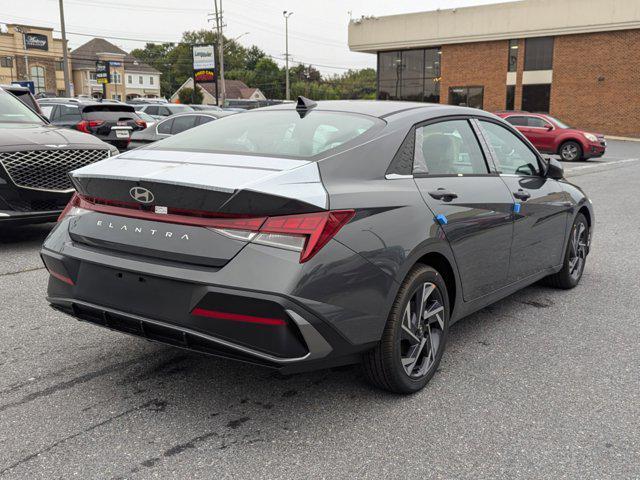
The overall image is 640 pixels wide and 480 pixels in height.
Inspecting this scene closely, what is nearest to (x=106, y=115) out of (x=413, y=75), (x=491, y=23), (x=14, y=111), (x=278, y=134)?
(x=14, y=111)

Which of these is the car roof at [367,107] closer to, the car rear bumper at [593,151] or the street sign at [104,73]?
the car rear bumper at [593,151]

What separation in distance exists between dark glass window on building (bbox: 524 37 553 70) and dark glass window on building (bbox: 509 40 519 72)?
599mm

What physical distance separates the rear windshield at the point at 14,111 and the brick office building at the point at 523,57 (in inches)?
1518

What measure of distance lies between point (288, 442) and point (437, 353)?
1.09 m

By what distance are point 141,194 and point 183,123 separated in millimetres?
10919

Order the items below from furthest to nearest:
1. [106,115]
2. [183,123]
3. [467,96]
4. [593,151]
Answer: [467,96], [593,151], [106,115], [183,123]

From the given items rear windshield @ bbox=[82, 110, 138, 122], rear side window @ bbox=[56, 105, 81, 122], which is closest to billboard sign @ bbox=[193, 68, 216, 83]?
rear side window @ bbox=[56, 105, 81, 122]

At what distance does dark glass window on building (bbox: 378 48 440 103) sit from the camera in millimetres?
46688

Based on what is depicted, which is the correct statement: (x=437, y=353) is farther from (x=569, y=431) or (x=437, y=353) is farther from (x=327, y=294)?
(x=327, y=294)

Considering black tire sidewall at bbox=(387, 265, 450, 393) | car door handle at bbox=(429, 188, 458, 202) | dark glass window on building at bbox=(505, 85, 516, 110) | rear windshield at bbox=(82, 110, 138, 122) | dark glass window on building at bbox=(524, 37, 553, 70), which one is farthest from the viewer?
dark glass window on building at bbox=(505, 85, 516, 110)

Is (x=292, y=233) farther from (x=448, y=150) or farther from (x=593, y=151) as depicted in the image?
(x=593, y=151)

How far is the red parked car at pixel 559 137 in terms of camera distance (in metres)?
21.7

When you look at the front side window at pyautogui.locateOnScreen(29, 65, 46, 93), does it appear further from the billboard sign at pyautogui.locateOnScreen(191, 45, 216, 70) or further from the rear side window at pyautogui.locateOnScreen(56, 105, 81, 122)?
the rear side window at pyautogui.locateOnScreen(56, 105, 81, 122)

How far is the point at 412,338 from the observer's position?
336 cm
